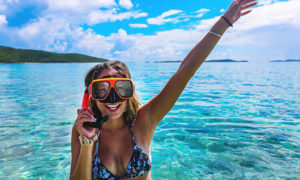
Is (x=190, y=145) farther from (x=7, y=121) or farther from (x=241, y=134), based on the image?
(x=7, y=121)

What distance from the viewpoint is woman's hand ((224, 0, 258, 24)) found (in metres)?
A: 1.89

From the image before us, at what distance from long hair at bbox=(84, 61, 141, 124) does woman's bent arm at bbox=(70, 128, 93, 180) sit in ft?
1.22

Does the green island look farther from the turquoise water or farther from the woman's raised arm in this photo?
the woman's raised arm

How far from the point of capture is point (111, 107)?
1924mm

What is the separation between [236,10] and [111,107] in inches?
50.6

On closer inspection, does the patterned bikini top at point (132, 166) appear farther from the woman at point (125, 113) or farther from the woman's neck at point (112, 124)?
the woman's neck at point (112, 124)

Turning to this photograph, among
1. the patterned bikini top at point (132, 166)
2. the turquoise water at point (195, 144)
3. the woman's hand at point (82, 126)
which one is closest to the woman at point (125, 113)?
the patterned bikini top at point (132, 166)

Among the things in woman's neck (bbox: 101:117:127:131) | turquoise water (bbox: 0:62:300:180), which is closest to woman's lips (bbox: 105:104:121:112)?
woman's neck (bbox: 101:117:127:131)

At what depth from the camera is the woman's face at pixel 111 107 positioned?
192 centimetres

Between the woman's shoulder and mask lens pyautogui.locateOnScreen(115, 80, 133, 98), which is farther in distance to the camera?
the woman's shoulder

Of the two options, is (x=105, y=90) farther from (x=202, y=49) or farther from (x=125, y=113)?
(x=202, y=49)

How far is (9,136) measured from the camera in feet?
17.9

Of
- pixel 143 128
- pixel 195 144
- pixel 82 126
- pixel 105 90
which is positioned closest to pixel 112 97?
pixel 105 90

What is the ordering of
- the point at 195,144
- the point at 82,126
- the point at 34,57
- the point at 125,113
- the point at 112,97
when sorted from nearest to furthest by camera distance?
the point at 82,126 < the point at 112,97 < the point at 125,113 < the point at 195,144 < the point at 34,57
